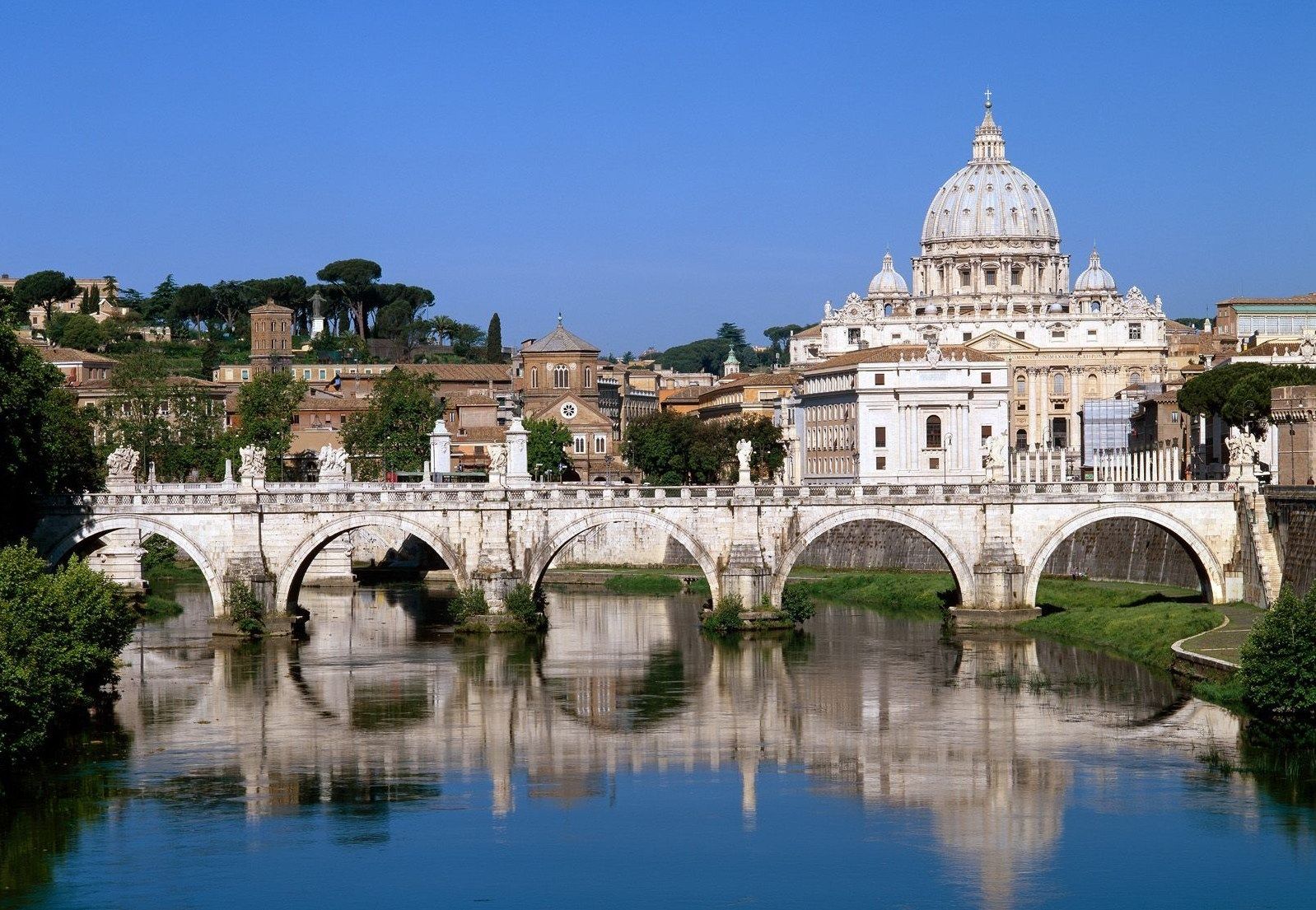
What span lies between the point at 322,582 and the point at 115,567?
1070cm

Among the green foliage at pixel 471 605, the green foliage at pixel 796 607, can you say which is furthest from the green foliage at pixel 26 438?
the green foliage at pixel 796 607

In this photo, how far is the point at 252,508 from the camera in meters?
66.2

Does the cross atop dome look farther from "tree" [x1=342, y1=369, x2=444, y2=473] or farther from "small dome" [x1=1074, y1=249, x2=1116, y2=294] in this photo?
"tree" [x1=342, y1=369, x2=444, y2=473]

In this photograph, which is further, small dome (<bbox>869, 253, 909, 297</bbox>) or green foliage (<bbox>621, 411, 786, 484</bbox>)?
small dome (<bbox>869, 253, 909, 297</bbox>)

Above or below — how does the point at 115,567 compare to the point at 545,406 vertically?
below

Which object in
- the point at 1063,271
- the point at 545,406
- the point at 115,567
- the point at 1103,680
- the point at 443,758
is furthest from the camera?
the point at 1063,271

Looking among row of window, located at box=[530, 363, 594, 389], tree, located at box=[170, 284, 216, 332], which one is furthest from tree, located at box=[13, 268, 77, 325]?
row of window, located at box=[530, 363, 594, 389]

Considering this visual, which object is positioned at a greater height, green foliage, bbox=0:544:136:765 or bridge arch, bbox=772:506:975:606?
bridge arch, bbox=772:506:975:606

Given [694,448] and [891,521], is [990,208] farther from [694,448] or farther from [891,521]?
[891,521]

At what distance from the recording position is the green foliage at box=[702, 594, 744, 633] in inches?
2601

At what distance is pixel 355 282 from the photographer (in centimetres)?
18650

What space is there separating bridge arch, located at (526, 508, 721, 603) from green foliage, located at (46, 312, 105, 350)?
103 meters

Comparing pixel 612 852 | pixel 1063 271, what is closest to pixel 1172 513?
pixel 612 852

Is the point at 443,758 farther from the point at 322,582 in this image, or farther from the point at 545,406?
the point at 545,406
